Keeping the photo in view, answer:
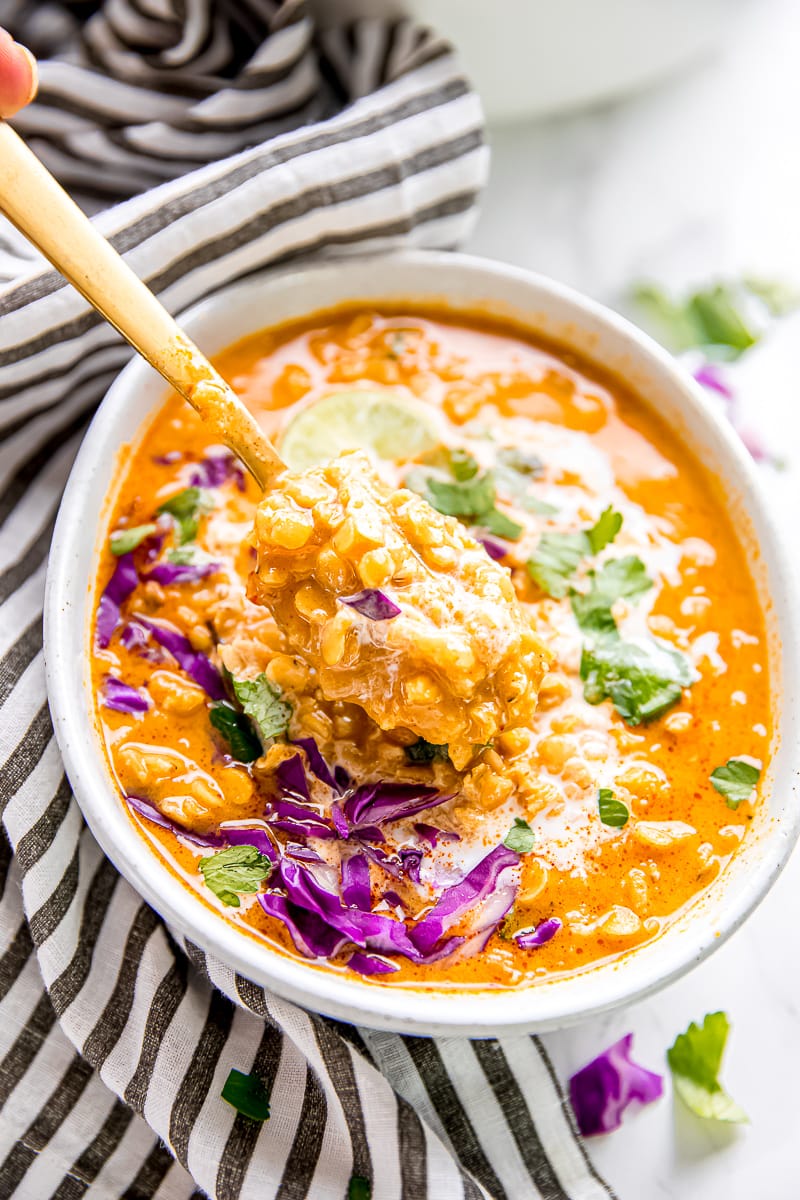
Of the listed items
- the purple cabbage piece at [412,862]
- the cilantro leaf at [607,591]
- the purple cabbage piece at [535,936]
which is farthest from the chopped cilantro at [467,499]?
the purple cabbage piece at [535,936]

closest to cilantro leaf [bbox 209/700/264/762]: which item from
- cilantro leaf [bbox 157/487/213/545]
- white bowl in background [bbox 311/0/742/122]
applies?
cilantro leaf [bbox 157/487/213/545]

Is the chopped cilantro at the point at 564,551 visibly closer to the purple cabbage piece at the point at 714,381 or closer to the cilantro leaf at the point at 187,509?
the cilantro leaf at the point at 187,509

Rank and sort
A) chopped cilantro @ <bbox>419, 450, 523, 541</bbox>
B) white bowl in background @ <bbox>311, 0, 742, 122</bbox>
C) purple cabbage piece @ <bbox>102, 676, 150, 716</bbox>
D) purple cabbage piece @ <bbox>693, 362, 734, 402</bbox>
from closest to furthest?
1. purple cabbage piece @ <bbox>102, 676, 150, 716</bbox>
2. chopped cilantro @ <bbox>419, 450, 523, 541</bbox>
3. white bowl in background @ <bbox>311, 0, 742, 122</bbox>
4. purple cabbage piece @ <bbox>693, 362, 734, 402</bbox>

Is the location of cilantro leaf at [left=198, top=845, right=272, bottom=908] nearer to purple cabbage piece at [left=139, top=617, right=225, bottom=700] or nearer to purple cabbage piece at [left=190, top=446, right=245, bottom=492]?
purple cabbage piece at [left=139, top=617, right=225, bottom=700]

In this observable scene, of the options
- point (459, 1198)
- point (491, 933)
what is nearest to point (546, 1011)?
point (491, 933)

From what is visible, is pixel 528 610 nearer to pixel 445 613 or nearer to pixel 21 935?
pixel 445 613
